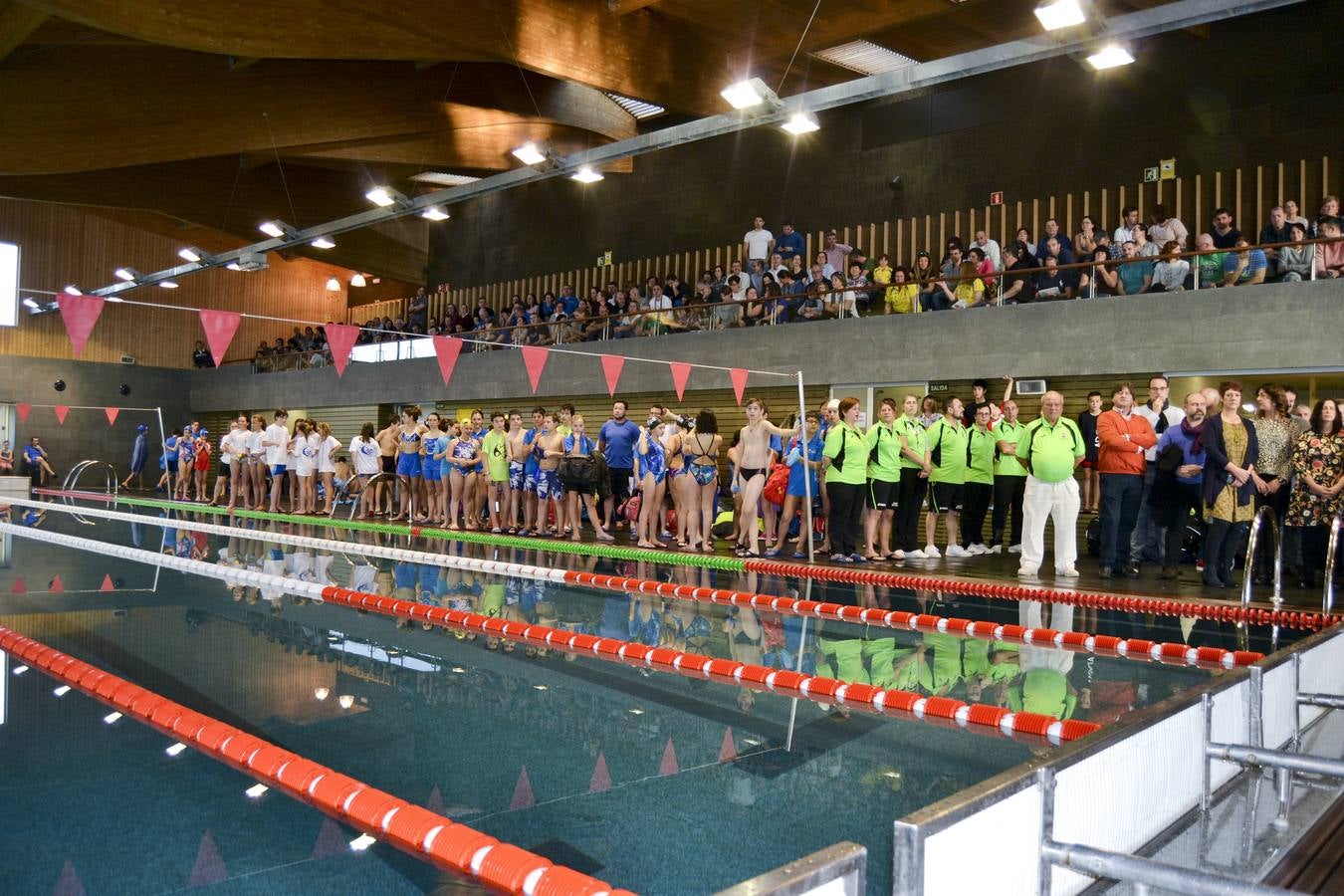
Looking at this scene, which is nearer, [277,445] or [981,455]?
[981,455]

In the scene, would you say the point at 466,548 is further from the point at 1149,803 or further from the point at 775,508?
the point at 1149,803

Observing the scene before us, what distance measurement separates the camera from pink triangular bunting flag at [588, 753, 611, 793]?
3.58 m

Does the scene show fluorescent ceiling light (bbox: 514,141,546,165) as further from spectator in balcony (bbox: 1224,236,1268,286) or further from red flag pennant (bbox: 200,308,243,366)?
spectator in balcony (bbox: 1224,236,1268,286)

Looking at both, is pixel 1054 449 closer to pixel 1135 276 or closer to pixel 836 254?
pixel 1135 276

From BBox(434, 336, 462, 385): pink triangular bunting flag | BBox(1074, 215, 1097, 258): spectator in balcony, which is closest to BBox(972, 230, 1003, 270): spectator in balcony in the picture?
BBox(1074, 215, 1097, 258): spectator in balcony

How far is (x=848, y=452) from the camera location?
1015 cm

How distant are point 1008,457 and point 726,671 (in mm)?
6007

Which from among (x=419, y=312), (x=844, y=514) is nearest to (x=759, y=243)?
(x=844, y=514)

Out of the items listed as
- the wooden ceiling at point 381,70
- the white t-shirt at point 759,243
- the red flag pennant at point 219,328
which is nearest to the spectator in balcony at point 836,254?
the white t-shirt at point 759,243

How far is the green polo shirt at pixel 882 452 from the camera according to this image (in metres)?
10.1

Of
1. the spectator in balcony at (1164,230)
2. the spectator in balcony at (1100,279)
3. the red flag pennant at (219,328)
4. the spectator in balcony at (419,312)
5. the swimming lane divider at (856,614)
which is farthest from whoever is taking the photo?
the spectator in balcony at (419,312)

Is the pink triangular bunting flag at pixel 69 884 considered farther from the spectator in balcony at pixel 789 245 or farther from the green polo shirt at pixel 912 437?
the spectator in balcony at pixel 789 245

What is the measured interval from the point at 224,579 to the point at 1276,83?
46.6 feet

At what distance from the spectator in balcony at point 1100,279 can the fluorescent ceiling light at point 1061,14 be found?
4739 mm
